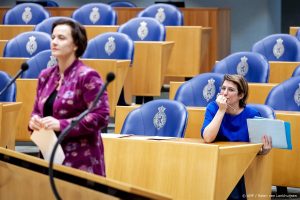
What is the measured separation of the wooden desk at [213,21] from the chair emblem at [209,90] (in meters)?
3.98

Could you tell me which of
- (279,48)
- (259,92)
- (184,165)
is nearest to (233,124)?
(184,165)

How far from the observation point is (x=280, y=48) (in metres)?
8.34

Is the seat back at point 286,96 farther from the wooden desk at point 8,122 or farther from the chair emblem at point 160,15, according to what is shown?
the chair emblem at point 160,15

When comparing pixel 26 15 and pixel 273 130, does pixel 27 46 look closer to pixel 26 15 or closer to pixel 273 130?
pixel 26 15

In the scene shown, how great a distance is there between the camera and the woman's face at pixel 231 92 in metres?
5.00

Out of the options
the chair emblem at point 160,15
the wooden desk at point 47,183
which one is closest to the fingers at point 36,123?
the wooden desk at point 47,183

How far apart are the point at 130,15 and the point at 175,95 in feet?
16.3

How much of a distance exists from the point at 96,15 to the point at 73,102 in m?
6.88

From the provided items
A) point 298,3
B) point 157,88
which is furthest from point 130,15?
point 298,3

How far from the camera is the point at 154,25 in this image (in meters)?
9.00

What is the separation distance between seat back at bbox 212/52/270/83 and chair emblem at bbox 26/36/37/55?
2.22 metres

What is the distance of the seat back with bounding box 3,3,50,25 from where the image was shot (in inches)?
422

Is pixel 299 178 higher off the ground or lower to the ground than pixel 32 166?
lower

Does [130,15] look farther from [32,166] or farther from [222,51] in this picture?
[32,166]
